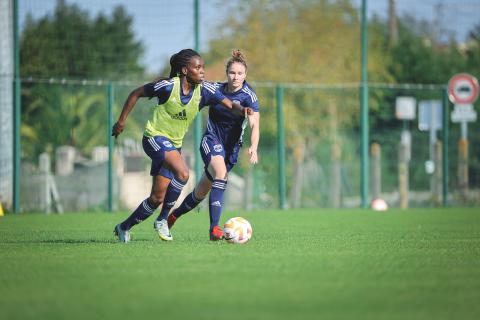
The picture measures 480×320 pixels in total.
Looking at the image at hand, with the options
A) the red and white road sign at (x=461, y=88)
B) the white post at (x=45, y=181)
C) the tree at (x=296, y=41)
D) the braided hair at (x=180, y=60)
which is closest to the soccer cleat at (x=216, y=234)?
the braided hair at (x=180, y=60)

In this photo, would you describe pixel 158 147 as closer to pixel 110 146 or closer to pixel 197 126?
pixel 110 146

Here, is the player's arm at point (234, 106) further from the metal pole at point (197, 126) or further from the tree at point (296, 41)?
the tree at point (296, 41)

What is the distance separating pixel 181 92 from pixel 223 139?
1.10m

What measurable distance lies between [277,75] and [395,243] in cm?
2508

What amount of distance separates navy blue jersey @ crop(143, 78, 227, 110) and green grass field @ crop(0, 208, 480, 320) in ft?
4.97

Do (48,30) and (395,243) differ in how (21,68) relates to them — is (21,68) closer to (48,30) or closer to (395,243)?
(48,30)

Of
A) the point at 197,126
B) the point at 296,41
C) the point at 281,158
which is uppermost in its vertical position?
the point at 296,41

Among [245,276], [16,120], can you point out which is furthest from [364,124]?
[245,276]

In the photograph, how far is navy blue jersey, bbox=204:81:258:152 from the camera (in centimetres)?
1146

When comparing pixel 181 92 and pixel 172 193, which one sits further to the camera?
pixel 172 193

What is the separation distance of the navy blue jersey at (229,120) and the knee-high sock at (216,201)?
616 mm

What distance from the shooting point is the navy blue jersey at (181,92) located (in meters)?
10.5

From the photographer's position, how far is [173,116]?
10.7m

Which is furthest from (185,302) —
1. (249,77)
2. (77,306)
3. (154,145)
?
(249,77)
